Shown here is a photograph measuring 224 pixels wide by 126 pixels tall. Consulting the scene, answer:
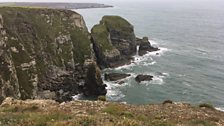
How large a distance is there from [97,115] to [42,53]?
6042 centimetres

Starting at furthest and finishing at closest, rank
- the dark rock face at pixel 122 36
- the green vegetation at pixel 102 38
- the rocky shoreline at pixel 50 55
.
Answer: the dark rock face at pixel 122 36 < the green vegetation at pixel 102 38 < the rocky shoreline at pixel 50 55

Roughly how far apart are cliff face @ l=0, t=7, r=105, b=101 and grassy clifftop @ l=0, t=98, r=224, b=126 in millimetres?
32485

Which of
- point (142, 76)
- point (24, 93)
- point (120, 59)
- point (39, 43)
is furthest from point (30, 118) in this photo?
point (120, 59)

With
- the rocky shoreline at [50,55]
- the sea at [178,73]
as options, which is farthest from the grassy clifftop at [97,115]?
the sea at [178,73]

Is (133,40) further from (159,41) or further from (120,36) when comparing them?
(159,41)

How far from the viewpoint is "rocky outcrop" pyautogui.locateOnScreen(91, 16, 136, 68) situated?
109000mm

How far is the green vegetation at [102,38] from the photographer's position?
110m

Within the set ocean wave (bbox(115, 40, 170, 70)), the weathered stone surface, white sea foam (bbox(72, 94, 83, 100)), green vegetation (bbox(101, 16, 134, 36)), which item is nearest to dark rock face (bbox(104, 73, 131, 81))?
ocean wave (bbox(115, 40, 170, 70))

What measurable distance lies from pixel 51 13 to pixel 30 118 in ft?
266

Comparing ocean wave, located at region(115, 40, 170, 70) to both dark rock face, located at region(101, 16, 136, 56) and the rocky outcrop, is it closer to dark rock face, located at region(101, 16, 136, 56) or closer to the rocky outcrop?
the rocky outcrop

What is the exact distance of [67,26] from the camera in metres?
100

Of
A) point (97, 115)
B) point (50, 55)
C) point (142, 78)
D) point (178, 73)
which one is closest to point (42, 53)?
point (50, 55)

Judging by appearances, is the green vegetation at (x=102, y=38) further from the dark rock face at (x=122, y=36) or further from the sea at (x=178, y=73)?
the sea at (x=178, y=73)

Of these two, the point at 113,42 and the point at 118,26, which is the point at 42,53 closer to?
the point at 113,42
